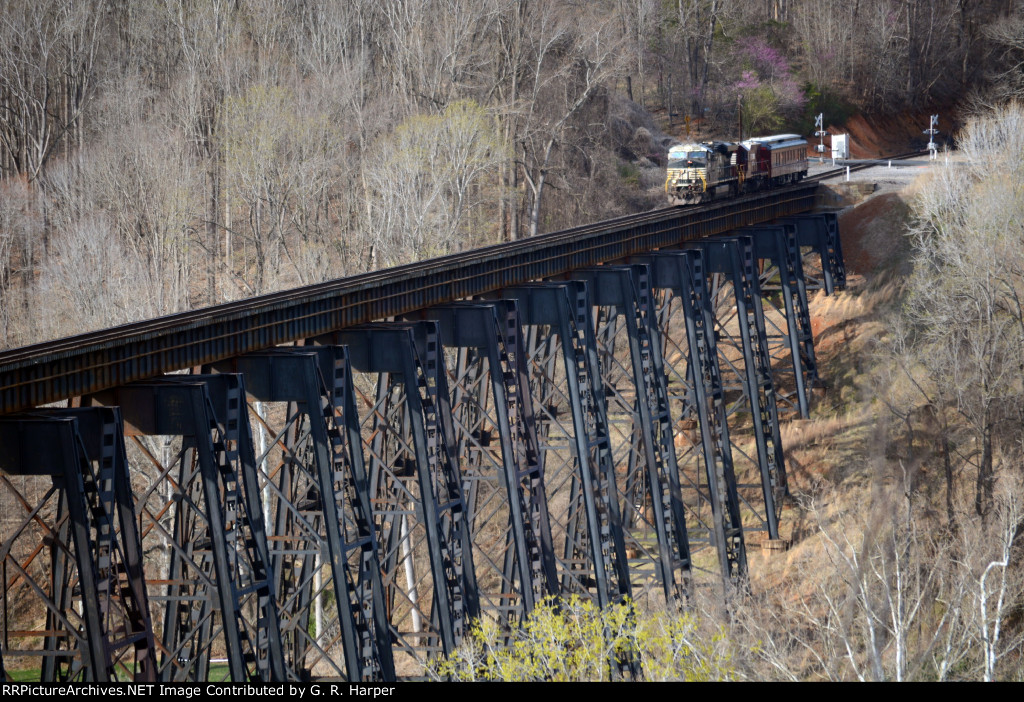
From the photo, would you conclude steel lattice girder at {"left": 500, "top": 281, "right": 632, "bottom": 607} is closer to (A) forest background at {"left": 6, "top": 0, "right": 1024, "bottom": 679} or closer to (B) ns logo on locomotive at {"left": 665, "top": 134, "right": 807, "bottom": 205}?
(A) forest background at {"left": 6, "top": 0, "right": 1024, "bottom": 679}

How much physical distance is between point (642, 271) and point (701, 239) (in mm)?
5659

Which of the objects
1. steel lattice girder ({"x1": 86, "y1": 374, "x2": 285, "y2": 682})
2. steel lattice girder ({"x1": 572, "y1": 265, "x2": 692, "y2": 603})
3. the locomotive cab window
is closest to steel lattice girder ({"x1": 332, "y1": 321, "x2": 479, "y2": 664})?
steel lattice girder ({"x1": 86, "y1": 374, "x2": 285, "y2": 682})

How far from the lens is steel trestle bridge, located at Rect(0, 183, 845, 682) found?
1502cm

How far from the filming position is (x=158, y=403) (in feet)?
53.4

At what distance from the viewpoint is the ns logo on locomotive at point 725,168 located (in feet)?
122

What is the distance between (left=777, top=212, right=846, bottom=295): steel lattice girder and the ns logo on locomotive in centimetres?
197

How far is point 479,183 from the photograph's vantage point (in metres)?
49.4

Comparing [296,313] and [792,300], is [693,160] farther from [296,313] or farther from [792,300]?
[296,313]

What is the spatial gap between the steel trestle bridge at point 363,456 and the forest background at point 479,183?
3562mm

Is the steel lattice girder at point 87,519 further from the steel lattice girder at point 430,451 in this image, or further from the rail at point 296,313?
the steel lattice girder at point 430,451

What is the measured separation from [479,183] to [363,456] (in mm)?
30216

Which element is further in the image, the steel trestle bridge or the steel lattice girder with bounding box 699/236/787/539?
the steel lattice girder with bounding box 699/236/787/539

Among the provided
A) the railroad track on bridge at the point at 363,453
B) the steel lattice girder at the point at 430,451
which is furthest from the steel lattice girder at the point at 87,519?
the steel lattice girder at the point at 430,451
